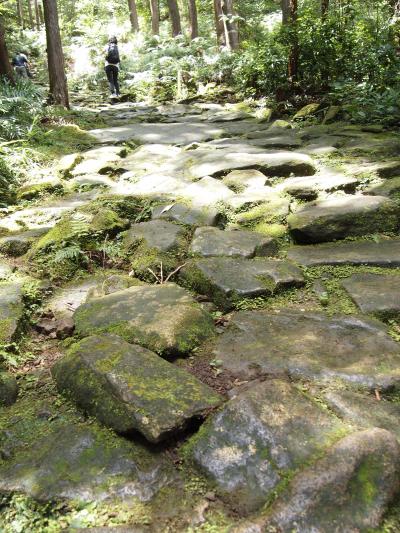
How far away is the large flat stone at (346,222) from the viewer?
3285 mm

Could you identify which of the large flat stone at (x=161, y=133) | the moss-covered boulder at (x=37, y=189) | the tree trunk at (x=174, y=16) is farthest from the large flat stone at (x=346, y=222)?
the tree trunk at (x=174, y=16)

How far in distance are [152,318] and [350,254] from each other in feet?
5.02

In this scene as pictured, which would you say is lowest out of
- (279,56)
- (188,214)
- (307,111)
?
(188,214)

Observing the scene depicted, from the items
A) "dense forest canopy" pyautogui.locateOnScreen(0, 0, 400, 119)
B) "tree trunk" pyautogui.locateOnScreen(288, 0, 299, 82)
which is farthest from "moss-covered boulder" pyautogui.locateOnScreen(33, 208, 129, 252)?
"tree trunk" pyautogui.locateOnScreen(288, 0, 299, 82)

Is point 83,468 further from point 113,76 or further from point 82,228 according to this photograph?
point 113,76

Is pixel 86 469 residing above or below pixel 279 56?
below

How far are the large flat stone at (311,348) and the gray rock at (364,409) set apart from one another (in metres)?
0.09

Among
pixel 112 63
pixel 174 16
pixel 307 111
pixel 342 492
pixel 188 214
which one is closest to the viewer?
pixel 342 492

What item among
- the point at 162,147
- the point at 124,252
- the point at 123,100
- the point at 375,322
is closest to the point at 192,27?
the point at 123,100

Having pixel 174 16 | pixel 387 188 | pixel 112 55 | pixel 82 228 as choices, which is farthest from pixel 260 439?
pixel 174 16

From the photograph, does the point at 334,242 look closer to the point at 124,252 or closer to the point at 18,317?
the point at 124,252

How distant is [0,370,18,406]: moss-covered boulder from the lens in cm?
197

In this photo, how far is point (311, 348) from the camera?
83.1 inches

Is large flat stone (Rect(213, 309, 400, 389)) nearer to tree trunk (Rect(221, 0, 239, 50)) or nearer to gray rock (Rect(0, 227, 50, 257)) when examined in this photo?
gray rock (Rect(0, 227, 50, 257))
